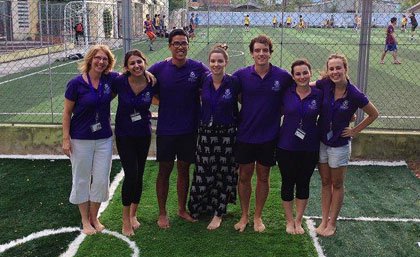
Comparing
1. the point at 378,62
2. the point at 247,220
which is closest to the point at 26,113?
the point at 247,220

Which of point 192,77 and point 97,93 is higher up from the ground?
point 192,77

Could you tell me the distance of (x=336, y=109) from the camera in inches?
181

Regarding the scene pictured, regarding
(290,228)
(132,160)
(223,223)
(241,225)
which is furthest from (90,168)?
(290,228)

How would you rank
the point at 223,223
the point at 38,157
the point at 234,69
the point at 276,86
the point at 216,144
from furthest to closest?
the point at 234,69 < the point at 38,157 < the point at 223,223 < the point at 216,144 < the point at 276,86

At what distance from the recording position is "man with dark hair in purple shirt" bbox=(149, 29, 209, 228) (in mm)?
4727

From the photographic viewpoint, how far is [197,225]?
5.10 metres

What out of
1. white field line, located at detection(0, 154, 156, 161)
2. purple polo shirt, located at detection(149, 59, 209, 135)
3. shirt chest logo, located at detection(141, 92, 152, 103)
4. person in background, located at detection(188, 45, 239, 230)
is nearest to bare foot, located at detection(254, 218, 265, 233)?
person in background, located at detection(188, 45, 239, 230)

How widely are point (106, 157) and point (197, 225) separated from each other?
118 cm

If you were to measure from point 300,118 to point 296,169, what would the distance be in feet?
1.74

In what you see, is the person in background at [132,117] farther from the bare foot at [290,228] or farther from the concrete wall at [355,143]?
the concrete wall at [355,143]

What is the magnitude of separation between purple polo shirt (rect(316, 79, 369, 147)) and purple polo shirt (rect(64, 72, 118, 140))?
203cm

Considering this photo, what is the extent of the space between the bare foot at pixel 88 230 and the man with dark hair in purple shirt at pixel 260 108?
5.25 feet

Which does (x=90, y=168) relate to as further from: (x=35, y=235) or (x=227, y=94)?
(x=227, y=94)

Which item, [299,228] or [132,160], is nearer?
[132,160]
